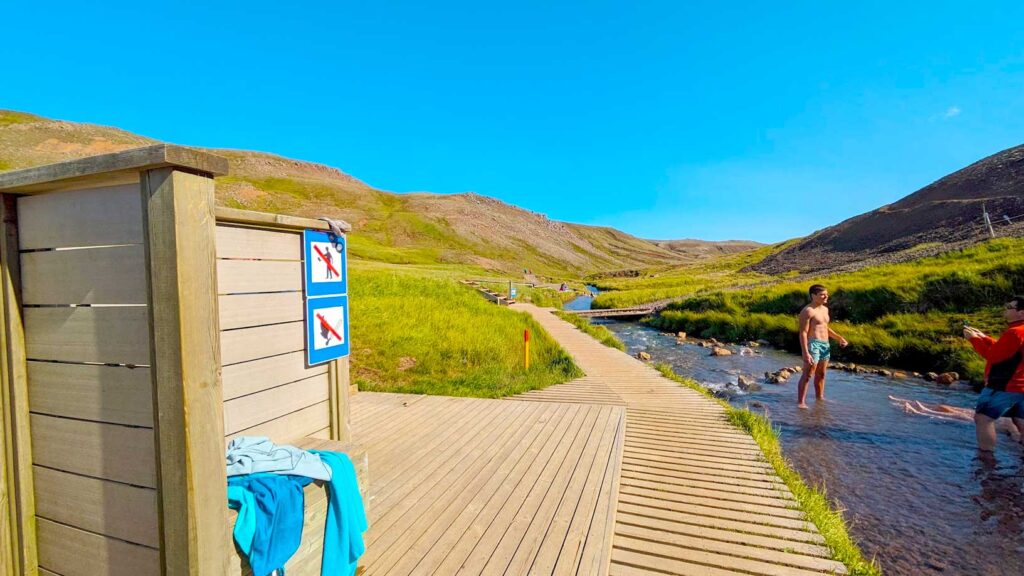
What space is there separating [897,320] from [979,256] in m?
5.79

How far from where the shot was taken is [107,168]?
5.75ft

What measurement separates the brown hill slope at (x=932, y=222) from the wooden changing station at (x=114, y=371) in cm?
2712

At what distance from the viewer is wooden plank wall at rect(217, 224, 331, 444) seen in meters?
2.52

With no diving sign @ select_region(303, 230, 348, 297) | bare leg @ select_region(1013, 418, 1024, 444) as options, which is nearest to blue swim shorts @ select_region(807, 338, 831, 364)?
bare leg @ select_region(1013, 418, 1024, 444)

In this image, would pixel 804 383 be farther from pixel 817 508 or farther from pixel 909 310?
pixel 909 310

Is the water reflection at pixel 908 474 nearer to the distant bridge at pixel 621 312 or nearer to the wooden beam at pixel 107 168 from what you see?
the wooden beam at pixel 107 168

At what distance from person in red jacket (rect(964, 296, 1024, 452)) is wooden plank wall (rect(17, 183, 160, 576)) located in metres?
8.10

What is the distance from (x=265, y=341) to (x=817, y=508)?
4742 mm

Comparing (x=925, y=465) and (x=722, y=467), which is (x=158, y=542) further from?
(x=925, y=465)

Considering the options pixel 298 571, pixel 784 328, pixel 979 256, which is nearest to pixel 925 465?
pixel 298 571

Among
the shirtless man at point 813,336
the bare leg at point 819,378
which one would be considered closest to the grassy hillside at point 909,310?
the bare leg at point 819,378

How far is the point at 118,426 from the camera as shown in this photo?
1.95 m

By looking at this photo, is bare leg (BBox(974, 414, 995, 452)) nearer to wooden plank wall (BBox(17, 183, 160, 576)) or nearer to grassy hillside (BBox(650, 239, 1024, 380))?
grassy hillside (BBox(650, 239, 1024, 380))

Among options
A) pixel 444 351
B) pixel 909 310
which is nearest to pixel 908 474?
pixel 444 351
